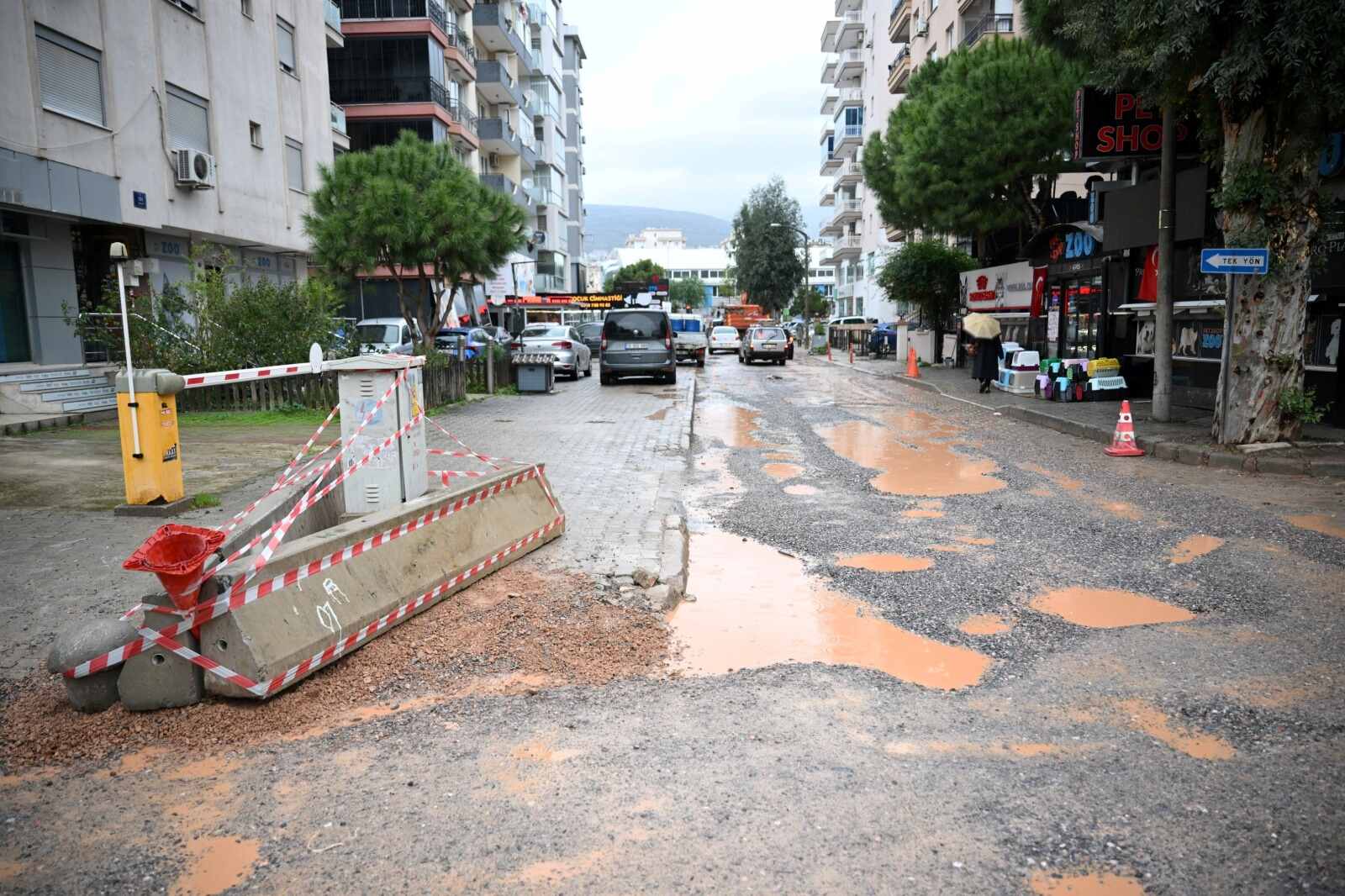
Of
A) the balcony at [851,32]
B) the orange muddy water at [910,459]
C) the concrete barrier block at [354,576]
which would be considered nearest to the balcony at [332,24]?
the orange muddy water at [910,459]

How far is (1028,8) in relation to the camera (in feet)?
59.8

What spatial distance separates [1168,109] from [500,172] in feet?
145

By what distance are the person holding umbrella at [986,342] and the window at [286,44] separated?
19301 millimetres

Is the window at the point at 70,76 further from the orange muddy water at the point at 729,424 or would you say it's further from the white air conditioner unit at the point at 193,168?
the orange muddy water at the point at 729,424

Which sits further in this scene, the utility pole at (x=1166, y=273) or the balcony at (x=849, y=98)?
the balcony at (x=849, y=98)

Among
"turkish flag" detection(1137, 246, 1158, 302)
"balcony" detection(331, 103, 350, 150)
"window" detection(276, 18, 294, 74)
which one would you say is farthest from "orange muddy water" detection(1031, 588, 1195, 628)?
"balcony" detection(331, 103, 350, 150)

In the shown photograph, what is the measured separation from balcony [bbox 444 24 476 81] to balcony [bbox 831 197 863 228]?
3180cm

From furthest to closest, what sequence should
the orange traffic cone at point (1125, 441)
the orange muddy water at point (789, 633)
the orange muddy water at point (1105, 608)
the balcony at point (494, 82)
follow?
1. the balcony at point (494, 82)
2. the orange traffic cone at point (1125, 441)
3. the orange muddy water at point (1105, 608)
4. the orange muddy water at point (789, 633)

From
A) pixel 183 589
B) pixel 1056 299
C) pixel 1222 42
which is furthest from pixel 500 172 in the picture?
pixel 183 589

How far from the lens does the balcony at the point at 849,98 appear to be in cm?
7019

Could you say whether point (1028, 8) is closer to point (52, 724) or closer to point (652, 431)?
point (652, 431)

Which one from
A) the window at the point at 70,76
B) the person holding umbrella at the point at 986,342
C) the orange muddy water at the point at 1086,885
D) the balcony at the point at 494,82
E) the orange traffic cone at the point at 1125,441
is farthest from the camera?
the balcony at the point at 494,82

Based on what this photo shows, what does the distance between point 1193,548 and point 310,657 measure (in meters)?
6.03

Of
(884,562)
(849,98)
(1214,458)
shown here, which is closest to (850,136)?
(849,98)
